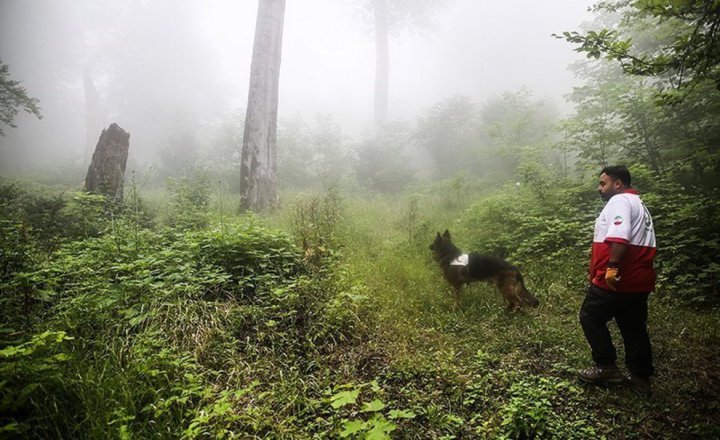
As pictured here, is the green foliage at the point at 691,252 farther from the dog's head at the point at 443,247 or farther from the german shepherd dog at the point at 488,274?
the dog's head at the point at 443,247

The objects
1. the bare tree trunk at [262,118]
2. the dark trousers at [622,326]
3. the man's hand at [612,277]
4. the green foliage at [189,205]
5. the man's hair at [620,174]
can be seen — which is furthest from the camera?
the bare tree trunk at [262,118]

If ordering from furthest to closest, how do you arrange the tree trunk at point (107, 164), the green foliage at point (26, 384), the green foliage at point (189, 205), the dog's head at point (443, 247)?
the tree trunk at point (107, 164) → the green foliage at point (189, 205) → the dog's head at point (443, 247) → the green foliage at point (26, 384)

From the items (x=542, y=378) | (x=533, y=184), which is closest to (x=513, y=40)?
(x=533, y=184)

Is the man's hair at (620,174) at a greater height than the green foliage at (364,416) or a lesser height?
greater

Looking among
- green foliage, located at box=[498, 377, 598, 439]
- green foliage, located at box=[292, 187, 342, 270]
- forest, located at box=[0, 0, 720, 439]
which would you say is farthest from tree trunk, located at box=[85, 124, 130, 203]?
green foliage, located at box=[498, 377, 598, 439]

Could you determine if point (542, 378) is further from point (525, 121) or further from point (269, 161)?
point (525, 121)

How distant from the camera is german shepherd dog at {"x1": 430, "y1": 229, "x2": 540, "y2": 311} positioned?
4.12 m

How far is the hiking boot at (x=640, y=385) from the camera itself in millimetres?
2686

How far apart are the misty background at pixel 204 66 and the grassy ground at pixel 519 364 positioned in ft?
69.1

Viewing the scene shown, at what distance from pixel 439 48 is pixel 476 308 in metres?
34.6

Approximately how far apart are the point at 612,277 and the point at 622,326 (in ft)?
2.12

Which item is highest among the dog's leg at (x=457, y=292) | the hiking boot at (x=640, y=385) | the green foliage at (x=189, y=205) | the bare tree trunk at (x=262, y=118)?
the bare tree trunk at (x=262, y=118)

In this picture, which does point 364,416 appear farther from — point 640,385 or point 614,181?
point 614,181

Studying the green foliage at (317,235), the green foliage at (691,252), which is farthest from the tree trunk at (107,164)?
the green foliage at (691,252)
